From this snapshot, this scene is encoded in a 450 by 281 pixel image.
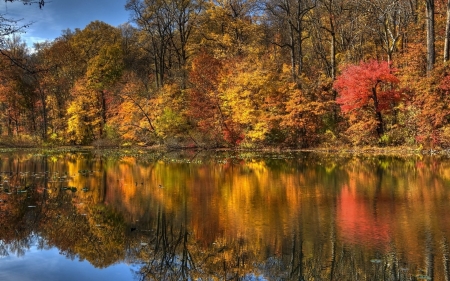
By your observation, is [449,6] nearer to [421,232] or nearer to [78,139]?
[421,232]

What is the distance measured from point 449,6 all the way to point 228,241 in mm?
27055

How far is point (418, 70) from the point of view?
3155 cm

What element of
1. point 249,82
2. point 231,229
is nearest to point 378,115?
point 249,82

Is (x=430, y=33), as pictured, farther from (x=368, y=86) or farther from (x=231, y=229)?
(x=231, y=229)

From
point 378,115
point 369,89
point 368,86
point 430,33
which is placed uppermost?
point 430,33

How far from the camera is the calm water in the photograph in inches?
273

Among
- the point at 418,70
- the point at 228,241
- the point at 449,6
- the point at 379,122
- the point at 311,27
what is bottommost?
the point at 228,241

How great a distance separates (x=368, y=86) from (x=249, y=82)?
1041 centimetres

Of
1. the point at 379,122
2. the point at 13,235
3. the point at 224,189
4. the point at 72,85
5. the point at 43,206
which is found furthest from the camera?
the point at 72,85

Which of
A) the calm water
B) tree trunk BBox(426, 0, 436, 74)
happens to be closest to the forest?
tree trunk BBox(426, 0, 436, 74)

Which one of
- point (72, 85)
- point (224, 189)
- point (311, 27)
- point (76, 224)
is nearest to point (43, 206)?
point (76, 224)

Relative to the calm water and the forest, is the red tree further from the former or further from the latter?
the calm water

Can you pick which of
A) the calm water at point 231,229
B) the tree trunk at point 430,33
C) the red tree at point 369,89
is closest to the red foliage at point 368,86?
the red tree at point 369,89

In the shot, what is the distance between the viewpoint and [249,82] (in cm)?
3628
